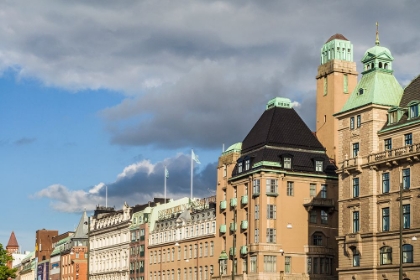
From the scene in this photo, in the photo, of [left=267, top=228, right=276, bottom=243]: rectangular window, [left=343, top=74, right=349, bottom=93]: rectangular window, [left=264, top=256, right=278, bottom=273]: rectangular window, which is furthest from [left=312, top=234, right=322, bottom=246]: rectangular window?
[left=343, top=74, right=349, bottom=93]: rectangular window

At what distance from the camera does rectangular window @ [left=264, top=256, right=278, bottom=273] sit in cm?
11675

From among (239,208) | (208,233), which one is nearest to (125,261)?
(208,233)

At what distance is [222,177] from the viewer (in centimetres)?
13175

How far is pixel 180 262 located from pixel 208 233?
11.8 meters

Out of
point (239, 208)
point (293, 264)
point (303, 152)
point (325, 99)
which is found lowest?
point (293, 264)

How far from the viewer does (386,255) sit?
305 ft

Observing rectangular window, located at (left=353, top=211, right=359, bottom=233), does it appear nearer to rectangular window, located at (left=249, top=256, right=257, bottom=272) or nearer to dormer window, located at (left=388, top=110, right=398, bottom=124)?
dormer window, located at (left=388, top=110, right=398, bottom=124)

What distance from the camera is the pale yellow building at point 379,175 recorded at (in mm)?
90938

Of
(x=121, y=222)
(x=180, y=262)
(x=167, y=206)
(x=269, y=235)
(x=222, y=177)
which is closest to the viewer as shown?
(x=269, y=235)

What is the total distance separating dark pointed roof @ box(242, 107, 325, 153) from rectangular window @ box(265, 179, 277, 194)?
558cm

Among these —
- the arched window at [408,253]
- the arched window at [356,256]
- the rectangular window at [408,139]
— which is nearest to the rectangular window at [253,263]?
the arched window at [356,256]

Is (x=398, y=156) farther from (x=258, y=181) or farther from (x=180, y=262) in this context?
(x=180, y=262)

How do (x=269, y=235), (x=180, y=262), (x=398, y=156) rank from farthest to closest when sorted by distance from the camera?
(x=180, y=262), (x=269, y=235), (x=398, y=156)

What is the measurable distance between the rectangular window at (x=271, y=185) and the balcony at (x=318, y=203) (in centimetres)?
488
